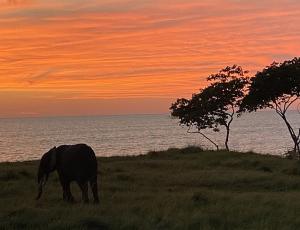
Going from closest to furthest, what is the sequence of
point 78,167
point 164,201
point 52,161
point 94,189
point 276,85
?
1. point 164,201
2. point 94,189
3. point 78,167
4. point 52,161
5. point 276,85

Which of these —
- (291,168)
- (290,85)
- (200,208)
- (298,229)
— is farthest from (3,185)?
(290,85)

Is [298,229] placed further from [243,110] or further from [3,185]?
[243,110]

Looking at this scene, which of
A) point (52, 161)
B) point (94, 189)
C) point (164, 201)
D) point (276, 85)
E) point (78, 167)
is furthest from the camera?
point (276, 85)

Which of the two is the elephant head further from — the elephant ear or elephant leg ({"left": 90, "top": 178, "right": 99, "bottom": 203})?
elephant leg ({"left": 90, "top": 178, "right": 99, "bottom": 203})

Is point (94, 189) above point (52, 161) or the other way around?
the other way around

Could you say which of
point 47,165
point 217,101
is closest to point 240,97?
point 217,101

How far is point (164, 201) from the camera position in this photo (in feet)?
43.0

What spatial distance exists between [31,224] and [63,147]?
172 inches

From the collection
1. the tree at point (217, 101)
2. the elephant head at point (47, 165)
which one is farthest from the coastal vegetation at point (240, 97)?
the elephant head at point (47, 165)

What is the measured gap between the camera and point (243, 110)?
35812 mm

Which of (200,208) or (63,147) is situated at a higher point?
(63,147)

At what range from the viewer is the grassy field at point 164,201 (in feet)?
34.4

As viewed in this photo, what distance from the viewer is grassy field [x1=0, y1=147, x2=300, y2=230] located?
10.5 m

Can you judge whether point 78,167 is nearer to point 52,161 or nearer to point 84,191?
point 84,191
